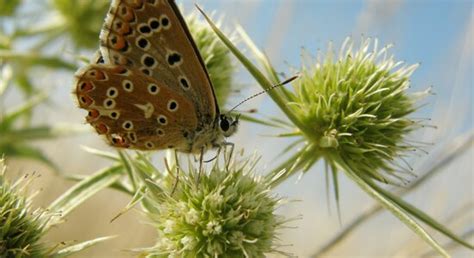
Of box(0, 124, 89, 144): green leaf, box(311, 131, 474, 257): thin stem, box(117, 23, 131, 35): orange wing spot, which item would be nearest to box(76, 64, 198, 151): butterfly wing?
box(117, 23, 131, 35): orange wing spot

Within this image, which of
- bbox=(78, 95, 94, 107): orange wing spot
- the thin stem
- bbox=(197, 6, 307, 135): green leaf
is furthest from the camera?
the thin stem

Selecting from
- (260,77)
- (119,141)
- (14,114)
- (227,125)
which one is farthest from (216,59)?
(14,114)

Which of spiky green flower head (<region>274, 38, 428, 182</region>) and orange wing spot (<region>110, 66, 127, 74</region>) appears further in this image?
spiky green flower head (<region>274, 38, 428, 182</region>)

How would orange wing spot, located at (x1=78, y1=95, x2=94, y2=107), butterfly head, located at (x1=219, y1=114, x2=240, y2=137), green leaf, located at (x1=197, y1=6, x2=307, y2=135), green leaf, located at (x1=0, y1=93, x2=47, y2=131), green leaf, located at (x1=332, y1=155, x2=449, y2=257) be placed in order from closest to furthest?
1. green leaf, located at (x1=332, y1=155, x2=449, y2=257)
2. green leaf, located at (x1=197, y1=6, x2=307, y2=135)
3. orange wing spot, located at (x1=78, y1=95, x2=94, y2=107)
4. butterfly head, located at (x1=219, y1=114, x2=240, y2=137)
5. green leaf, located at (x1=0, y1=93, x2=47, y2=131)

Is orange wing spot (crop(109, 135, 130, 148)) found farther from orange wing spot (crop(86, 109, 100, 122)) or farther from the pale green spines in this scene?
the pale green spines

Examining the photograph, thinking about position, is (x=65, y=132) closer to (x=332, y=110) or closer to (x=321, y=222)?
(x=332, y=110)

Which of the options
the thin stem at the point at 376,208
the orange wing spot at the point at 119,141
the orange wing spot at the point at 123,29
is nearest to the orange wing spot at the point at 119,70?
the orange wing spot at the point at 123,29
